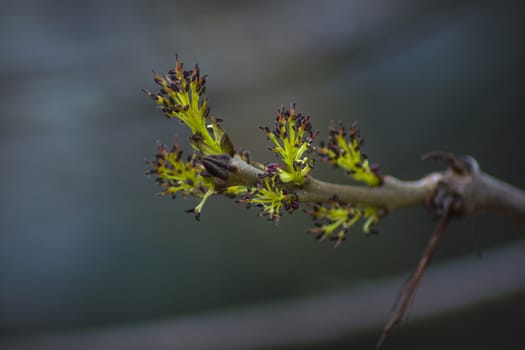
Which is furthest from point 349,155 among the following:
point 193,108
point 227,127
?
point 227,127

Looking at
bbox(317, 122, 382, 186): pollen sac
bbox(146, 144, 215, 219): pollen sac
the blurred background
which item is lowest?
bbox(146, 144, 215, 219): pollen sac

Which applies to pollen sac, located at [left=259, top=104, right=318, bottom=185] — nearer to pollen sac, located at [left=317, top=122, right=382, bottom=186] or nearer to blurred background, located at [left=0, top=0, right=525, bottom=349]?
pollen sac, located at [left=317, top=122, right=382, bottom=186]

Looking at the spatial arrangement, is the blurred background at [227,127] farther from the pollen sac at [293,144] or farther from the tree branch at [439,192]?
the pollen sac at [293,144]

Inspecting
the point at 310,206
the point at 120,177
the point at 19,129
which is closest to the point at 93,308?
the point at 120,177

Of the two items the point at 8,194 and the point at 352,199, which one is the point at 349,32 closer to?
the point at 8,194

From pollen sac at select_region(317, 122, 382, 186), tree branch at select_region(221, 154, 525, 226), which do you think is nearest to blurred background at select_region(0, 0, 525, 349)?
tree branch at select_region(221, 154, 525, 226)

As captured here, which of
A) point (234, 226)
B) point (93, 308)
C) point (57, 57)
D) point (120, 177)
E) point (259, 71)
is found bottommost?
point (93, 308)

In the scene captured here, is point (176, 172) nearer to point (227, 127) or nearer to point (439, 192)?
point (439, 192)
